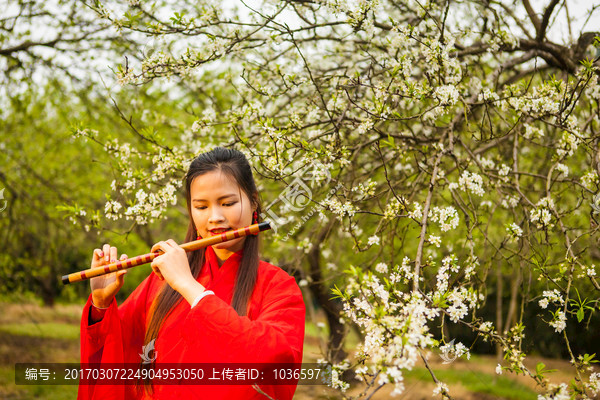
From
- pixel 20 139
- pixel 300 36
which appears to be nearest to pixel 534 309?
pixel 300 36

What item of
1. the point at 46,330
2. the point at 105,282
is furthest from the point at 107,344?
the point at 46,330

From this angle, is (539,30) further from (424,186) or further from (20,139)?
A: (20,139)

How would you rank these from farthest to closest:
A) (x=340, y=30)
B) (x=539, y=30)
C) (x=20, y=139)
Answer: (x=20, y=139)
(x=340, y=30)
(x=539, y=30)

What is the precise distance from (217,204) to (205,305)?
0.41 m

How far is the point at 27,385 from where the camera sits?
20.9 feet

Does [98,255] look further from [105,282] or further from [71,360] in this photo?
[71,360]

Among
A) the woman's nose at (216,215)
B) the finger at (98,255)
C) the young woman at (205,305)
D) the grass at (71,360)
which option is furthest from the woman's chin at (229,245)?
the grass at (71,360)

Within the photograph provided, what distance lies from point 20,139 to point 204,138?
17.2ft

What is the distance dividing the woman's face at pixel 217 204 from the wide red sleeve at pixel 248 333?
31 cm

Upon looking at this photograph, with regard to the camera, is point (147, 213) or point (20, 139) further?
point (20, 139)

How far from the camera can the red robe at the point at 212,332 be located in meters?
1.43

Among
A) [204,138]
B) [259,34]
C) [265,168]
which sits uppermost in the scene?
[259,34]

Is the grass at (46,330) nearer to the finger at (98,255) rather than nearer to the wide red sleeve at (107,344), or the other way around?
the wide red sleeve at (107,344)

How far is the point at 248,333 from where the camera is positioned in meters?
1.42
